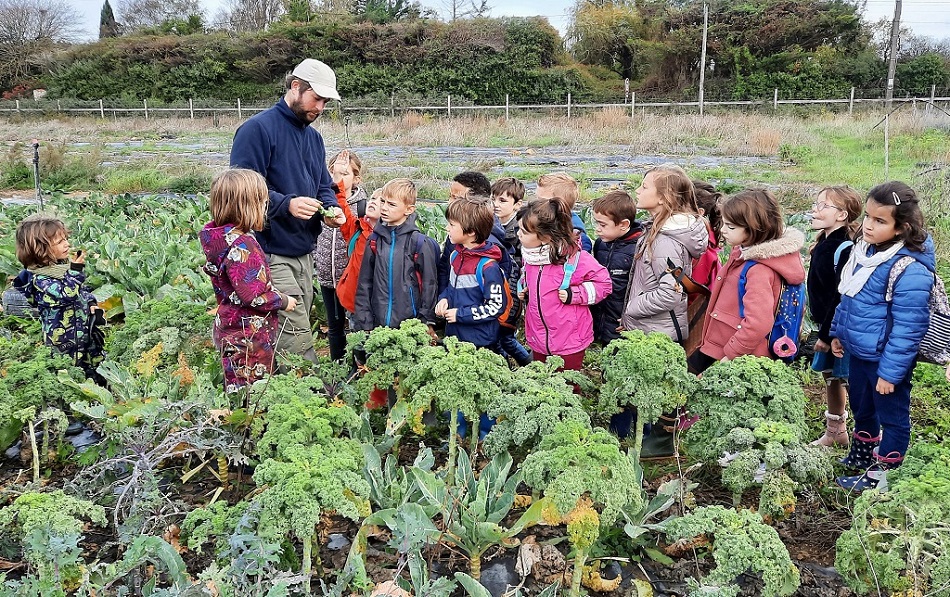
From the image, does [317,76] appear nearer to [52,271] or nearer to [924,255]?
[52,271]

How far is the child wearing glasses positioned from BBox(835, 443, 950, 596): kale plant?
1456 mm

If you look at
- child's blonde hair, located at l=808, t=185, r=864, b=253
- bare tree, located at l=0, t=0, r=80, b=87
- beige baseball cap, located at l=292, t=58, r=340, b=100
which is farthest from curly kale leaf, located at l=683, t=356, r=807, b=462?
bare tree, located at l=0, t=0, r=80, b=87

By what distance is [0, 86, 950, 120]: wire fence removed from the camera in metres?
27.8

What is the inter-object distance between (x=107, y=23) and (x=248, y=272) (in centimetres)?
6012

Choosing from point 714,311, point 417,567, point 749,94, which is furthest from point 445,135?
point 749,94

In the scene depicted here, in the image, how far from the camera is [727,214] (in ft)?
12.2

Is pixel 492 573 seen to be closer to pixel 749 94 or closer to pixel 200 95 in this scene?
pixel 749 94

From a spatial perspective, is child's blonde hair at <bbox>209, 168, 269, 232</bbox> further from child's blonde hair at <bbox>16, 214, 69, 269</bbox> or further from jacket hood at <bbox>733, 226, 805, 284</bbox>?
jacket hood at <bbox>733, 226, 805, 284</bbox>

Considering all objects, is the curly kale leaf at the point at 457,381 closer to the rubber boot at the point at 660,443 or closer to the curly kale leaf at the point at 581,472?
the curly kale leaf at the point at 581,472

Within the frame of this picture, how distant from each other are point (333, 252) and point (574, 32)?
1651 inches

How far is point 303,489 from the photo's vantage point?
2350 mm

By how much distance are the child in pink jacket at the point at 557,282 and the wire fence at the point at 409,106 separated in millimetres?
23177

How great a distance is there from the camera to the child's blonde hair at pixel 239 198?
3490 mm

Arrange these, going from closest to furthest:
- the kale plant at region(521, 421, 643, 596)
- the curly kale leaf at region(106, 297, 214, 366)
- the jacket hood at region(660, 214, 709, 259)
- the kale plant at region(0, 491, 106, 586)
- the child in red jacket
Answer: the kale plant at region(0, 491, 106, 586)
the kale plant at region(521, 421, 643, 596)
the child in red jacket
the jacket hood at region(660, 214, 709, 259)
the curly kale leaf at region(106, 297, 214, 366)
